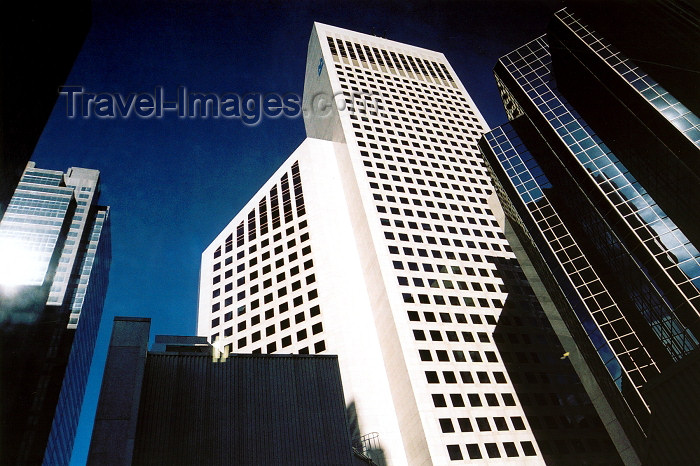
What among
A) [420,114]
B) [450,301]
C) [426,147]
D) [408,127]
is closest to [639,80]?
[450,301]

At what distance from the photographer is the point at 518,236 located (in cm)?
5912

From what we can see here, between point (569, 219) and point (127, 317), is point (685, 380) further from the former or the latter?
point (569, 219)

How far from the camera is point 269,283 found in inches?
2480

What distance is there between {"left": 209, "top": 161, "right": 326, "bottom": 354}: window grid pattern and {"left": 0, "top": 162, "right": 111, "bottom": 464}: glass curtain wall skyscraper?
54.4m

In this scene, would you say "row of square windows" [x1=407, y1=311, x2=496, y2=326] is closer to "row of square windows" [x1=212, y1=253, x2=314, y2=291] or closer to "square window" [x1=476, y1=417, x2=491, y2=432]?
"square window" [x1=476, y1=417, x2=491, y2=432]

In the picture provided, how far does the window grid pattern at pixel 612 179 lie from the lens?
37344mm

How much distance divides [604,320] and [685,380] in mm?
22927

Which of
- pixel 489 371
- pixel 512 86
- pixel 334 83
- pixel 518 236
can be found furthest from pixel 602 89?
pixel 334 83

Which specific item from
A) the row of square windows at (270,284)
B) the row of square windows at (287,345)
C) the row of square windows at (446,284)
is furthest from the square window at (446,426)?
the row of square windows at (270,284)

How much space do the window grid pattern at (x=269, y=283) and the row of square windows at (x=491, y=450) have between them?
18.3 m

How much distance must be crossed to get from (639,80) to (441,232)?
1128 inches

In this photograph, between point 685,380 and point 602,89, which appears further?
point 602,89

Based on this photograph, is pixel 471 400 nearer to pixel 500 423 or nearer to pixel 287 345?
pixel 500 423

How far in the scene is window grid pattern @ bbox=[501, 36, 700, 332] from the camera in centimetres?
3734
